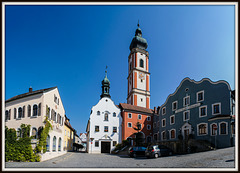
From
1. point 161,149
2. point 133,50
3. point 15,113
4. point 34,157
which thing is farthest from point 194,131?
point 133,50

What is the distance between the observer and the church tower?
59.1 metres

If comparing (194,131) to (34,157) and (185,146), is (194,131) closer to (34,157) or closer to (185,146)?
(185,146)

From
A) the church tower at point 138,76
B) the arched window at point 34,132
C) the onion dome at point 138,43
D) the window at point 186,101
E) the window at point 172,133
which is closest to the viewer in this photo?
the arched window at point 34,132

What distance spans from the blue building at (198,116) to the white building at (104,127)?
862cm

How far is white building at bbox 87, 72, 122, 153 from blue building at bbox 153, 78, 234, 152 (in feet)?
28.3

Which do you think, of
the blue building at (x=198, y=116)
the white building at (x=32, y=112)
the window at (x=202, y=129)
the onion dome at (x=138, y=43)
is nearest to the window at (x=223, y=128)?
the blue building at (x=198, y=116)

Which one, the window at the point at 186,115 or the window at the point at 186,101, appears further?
the window at the point at 186,101

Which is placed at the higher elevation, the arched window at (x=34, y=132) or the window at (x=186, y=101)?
the window at (x=186, y=101)

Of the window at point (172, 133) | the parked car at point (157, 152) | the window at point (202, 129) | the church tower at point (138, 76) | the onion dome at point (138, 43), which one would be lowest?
the parked car at point (157, 152)

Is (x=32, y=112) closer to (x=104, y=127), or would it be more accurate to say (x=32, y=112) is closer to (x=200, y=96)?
(x=104, y=127)

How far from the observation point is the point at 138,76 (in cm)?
6106

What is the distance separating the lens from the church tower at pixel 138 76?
59.1 metres

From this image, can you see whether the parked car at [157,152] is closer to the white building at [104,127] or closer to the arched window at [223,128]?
the arched window at [223,128]

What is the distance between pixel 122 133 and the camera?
40.6m
